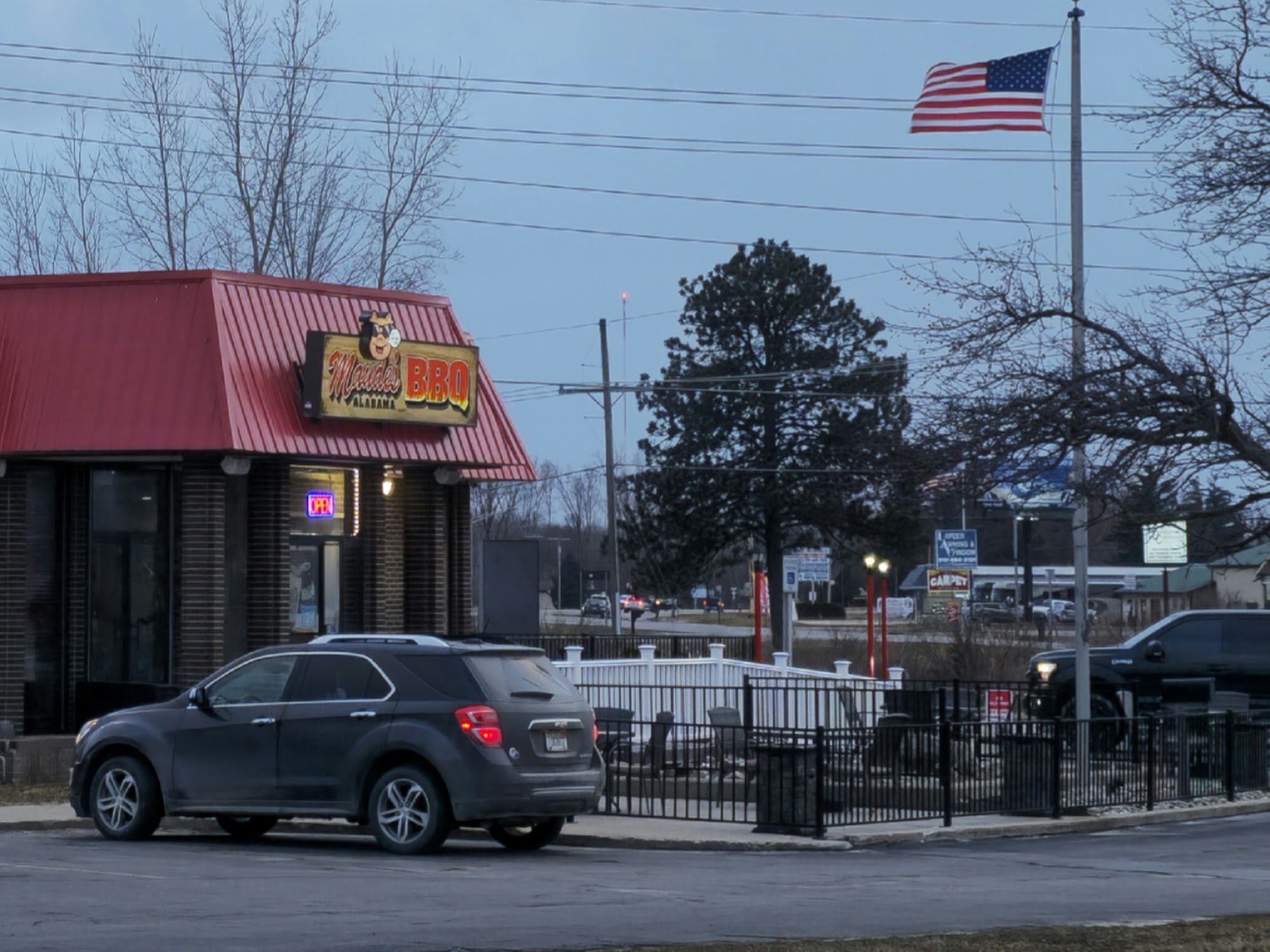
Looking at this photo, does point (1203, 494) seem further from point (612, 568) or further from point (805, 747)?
point (612, 568)

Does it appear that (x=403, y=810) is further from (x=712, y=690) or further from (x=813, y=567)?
(x=813, y=567)

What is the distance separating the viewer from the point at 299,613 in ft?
82.1

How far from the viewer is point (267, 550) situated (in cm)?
2392

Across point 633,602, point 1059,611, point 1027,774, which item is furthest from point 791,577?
point 1059,611

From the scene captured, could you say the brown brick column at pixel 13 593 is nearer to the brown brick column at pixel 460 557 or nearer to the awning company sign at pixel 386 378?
the awning company sign at pixel 386 378

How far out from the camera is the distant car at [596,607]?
94312 mm

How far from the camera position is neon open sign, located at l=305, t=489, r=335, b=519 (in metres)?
25.0

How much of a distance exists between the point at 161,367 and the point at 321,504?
343 centimetres

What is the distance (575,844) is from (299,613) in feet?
32.2

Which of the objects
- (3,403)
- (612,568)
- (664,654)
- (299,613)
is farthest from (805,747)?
(612,568)

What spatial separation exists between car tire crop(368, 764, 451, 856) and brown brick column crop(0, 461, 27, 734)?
992 centimetres

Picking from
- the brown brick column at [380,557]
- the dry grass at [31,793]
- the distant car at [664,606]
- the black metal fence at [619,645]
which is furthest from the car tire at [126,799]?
the distant car at [664,606]

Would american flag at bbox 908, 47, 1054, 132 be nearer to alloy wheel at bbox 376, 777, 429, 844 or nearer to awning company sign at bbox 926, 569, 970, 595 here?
alloy wheel at bbox 376, 777, 429, 844

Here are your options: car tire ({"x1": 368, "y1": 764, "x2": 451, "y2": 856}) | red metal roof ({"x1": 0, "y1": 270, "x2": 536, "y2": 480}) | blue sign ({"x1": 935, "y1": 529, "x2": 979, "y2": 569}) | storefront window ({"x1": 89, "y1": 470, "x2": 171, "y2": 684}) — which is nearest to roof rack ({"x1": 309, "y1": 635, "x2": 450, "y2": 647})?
car tire ({"x1": 368, "y1": 764, "x2": 451, "y2": 856})
